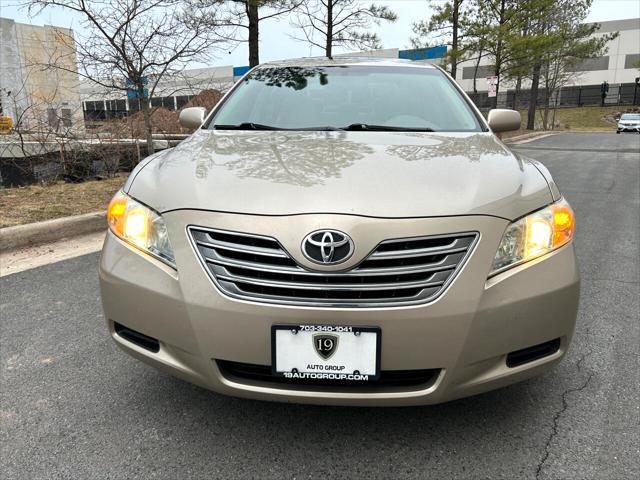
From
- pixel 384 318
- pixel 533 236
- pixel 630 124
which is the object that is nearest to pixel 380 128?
pixel 533 236

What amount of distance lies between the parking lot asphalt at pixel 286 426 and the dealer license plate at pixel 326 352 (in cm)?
39

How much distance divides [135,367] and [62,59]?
6.62 metres

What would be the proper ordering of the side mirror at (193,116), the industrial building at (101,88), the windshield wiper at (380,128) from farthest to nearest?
the industrial building at (101,88) < the side mirror at (193,116) < the windshield wiper at (380,128)

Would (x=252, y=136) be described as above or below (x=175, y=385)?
above

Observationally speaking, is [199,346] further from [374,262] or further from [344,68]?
[344,68]

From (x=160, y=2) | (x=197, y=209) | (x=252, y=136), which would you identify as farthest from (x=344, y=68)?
(x=160, y=2)

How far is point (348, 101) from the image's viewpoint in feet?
9.62

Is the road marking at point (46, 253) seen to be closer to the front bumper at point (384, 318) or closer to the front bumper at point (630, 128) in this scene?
the front bumper at point (384, 318)

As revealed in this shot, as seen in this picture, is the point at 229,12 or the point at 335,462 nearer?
the point at 335,462

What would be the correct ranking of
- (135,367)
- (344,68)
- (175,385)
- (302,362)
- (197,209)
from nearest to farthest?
(302,362), (197,209), (175,385), (135,367), (344,68)

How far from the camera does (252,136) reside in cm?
248

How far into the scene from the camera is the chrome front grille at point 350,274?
1.57 m

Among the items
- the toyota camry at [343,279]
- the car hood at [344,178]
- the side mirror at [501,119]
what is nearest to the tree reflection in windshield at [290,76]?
the car hood at [344,178]

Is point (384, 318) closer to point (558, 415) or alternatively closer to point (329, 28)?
point (558, 415)
